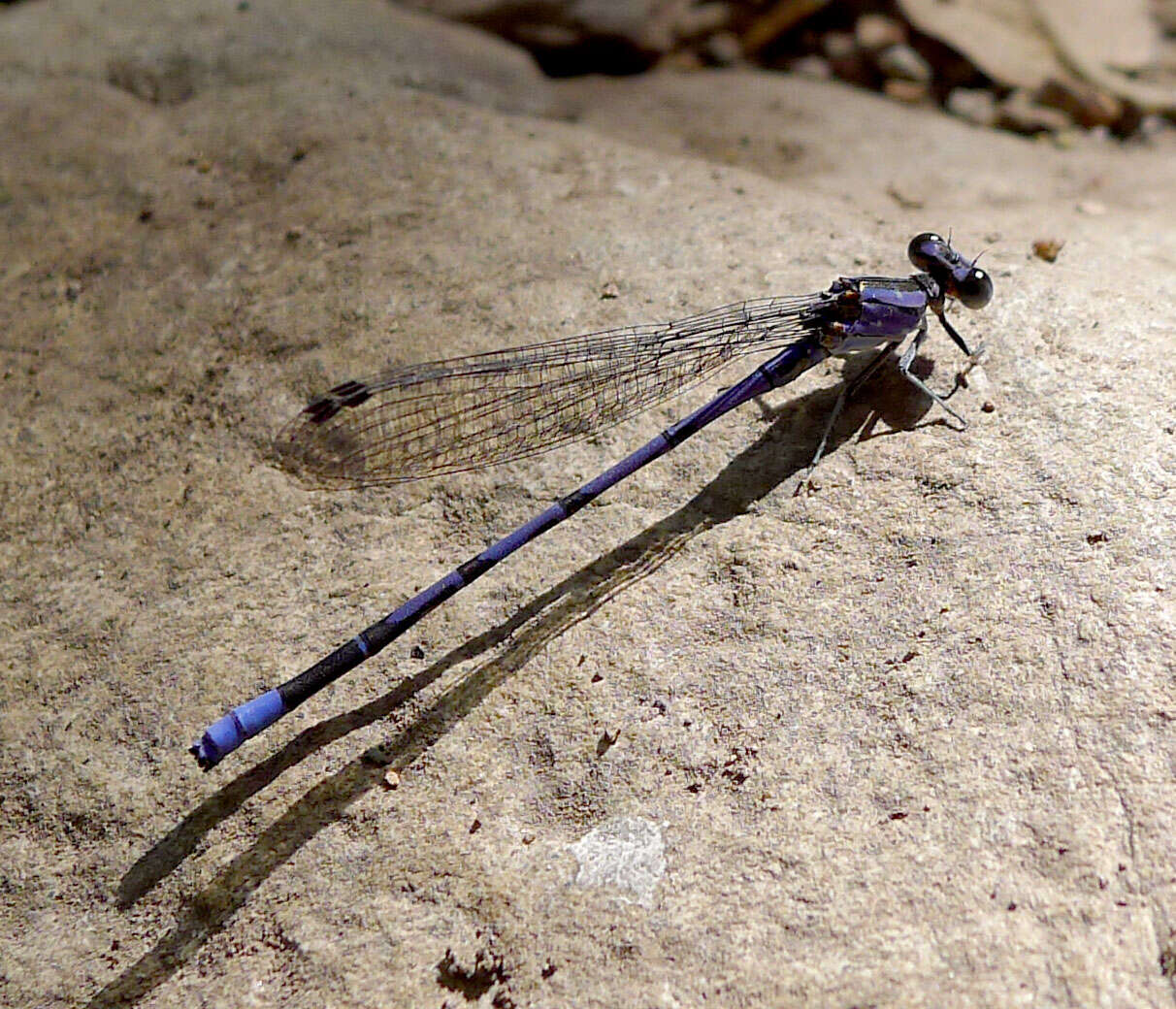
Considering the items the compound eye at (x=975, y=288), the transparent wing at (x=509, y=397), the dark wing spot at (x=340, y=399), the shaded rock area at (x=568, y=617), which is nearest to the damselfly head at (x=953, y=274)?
the compound eye at (x=975, y=288)

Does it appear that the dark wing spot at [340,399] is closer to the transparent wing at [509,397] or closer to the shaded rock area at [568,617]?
the transparent wing at [509,397]

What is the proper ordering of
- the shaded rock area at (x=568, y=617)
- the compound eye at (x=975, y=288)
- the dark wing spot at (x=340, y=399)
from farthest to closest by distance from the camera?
the compound eye at (x=975, y=288), the dark wing spot at (x=340, y=399), the shaded rock area at (x=568, y=617)

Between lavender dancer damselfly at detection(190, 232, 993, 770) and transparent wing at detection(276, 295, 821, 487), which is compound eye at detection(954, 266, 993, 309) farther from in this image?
transparent wing at detection(276, 295, 821, 487)

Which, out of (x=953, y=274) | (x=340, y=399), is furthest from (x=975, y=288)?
(x=340, y=399)

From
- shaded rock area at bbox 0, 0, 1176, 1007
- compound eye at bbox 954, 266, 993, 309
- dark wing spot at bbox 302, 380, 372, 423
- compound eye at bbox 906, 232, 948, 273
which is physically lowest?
shaded rock area at bbox 0, 0, 1176, 1007

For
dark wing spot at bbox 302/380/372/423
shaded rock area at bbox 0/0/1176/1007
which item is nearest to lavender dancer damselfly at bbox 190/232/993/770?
dark wing spot at bbox 302/380/372/423

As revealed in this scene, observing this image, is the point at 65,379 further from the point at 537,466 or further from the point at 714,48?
the point at 714,48

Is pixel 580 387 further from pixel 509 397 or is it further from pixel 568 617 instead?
pixel 568 617
